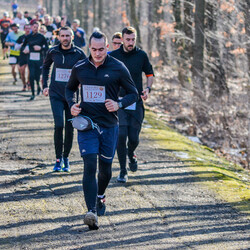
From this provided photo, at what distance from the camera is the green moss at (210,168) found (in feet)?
26.5

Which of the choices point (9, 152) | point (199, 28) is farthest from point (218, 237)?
point (199, 28)

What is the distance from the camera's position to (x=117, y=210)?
7.02m

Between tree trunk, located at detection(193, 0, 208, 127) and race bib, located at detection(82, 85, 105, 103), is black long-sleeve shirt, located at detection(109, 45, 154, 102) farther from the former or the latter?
tree trunk, located at detection(193, 0, 208, 127)

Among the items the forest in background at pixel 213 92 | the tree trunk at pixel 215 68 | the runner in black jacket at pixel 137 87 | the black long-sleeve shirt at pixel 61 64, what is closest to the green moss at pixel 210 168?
the forest in background at pixel 213 92

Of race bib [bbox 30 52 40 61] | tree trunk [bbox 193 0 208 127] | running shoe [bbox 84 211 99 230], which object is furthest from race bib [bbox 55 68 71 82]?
tree trunk [bbox 193 0 208 127]

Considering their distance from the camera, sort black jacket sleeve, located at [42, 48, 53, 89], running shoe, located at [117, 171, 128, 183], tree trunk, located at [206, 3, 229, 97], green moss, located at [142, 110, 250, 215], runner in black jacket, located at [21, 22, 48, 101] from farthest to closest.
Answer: tree trunk, located at [206, 3, 229, 97] < runner in black jacket, located at [21, 22, 48, 101] < black jacket sleeve, located at [42, 48, 53, 89] < running shoe, located at [117, 171, 128, 183] < green moss, located at [142, 110, 250, 215]

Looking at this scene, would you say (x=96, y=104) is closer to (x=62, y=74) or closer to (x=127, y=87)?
(x=127, y=87)

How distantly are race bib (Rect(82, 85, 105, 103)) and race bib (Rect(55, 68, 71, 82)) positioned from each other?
249 centimetres

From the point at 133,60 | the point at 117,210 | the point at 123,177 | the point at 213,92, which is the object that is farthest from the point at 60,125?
the point at 213,92

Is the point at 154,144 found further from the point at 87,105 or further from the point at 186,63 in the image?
the point at 186,63

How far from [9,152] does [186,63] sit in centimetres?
1121

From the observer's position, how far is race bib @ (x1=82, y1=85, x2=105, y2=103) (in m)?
6.10

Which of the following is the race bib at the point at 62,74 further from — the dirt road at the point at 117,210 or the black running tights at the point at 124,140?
the dirt road at the point at 117,210

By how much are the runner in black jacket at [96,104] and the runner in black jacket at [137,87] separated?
184 centimetres
